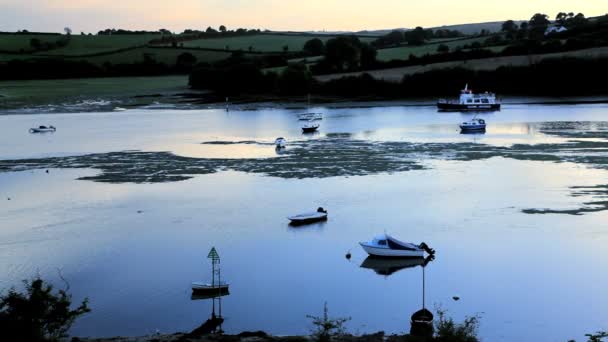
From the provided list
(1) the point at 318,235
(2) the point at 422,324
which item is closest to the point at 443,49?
(1) the point at 318,235

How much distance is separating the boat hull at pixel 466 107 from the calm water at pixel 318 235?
34787mm

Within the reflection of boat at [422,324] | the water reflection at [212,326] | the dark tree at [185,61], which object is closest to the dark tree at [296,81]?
the dark tree at [185,61]

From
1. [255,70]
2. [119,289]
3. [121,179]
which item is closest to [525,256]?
[119,289]

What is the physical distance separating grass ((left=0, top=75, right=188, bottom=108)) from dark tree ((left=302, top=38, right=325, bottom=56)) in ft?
89.8

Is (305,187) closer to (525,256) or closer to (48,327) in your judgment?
(525,256)

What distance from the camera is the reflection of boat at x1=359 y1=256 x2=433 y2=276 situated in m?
26.9

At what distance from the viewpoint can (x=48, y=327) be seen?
17.2 meters

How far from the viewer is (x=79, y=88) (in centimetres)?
12469

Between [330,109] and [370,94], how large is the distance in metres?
15.0

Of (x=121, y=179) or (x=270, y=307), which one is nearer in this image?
(x=270, y=307)

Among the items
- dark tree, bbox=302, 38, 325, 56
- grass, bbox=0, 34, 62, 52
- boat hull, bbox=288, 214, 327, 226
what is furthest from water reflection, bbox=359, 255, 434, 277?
grass, bbox=0, 34, 62, 52

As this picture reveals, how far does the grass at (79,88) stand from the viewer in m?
114

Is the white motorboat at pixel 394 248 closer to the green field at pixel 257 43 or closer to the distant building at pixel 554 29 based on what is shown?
the green field at pixel 257 43

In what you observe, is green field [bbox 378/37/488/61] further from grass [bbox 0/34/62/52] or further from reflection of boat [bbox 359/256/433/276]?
reflection of boat [bbox 359/256/433/276]
